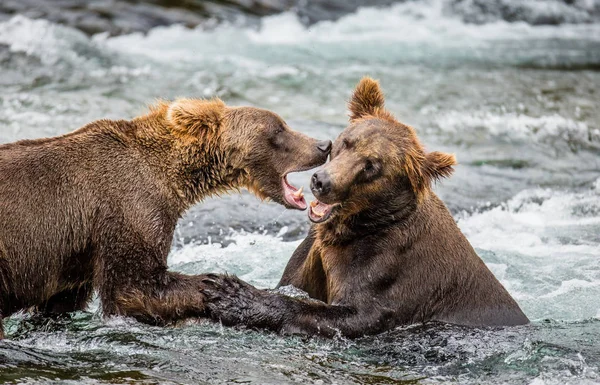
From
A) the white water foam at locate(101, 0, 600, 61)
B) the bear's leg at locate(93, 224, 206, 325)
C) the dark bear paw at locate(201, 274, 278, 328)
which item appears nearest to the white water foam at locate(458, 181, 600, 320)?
the dark bear paw at locate(201, 274, 278, 328)

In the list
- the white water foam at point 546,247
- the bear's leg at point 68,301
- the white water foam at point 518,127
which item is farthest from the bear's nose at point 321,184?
the white water foam at point 518,127

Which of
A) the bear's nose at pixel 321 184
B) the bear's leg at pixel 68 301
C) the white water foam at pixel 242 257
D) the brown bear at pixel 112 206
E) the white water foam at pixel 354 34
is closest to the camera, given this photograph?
the brown bear at pixel 112 206

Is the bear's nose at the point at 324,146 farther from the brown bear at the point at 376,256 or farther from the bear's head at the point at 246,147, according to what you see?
the brown bear at the point at 376,256

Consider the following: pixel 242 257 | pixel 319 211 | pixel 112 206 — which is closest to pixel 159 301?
pixel 112 206

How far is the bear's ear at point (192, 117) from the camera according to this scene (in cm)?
704

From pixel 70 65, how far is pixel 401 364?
34.4 feet

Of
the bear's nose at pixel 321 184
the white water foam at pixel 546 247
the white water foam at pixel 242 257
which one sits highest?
the bear's nose at pixel 321 184

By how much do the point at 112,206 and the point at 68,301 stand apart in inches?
36.2

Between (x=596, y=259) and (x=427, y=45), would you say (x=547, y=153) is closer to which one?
(x=596, y=259)

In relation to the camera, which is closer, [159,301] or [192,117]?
[159,301]

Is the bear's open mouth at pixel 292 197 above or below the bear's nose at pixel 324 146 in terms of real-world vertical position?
below

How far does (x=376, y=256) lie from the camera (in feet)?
22.7

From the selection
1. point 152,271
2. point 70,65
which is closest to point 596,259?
point 152,271

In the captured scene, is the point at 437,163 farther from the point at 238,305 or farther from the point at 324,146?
the point at 238,305
